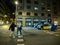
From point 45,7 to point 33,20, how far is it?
8.42 m

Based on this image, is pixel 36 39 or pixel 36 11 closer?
pixel 36 39

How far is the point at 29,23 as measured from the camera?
73312 millimetres

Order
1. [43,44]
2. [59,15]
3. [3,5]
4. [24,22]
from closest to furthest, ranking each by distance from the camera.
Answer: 1. [43,44]
2. [24,22]
3. [59,15]
4. [3,5]

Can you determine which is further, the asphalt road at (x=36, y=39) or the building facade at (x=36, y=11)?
the building facade at (x=36, y=11)

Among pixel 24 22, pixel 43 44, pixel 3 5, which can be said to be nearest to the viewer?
pixel 43 44

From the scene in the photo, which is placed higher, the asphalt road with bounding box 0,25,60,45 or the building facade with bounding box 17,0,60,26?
the building facade with bounding box 17,0,60,26

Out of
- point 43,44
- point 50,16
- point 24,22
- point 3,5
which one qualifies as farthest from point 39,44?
point 3,5

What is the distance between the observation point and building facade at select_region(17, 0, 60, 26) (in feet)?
238

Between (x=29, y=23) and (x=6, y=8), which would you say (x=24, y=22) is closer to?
(x=29, y=23)

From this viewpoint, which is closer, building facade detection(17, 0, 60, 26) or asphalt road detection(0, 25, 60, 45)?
asphalt road detection(0, 25, 60, 45)

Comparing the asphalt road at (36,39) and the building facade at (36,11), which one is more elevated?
the building facade at (36,11)

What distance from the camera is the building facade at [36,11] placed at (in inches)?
2862

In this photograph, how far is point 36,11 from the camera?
75312mm

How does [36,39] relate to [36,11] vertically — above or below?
below
